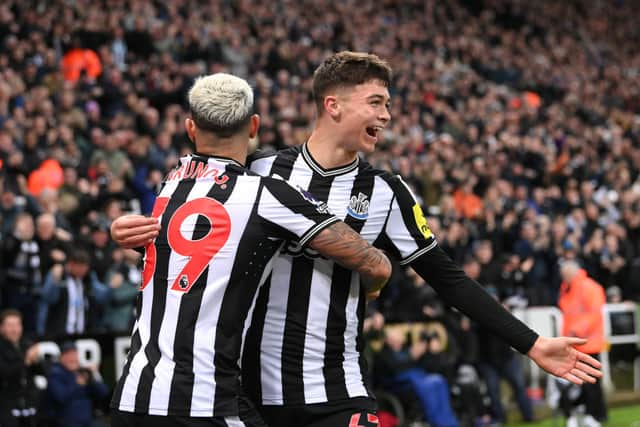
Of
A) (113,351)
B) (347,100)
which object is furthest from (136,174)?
(347,100)

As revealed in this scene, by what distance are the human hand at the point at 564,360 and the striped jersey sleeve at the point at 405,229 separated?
647 millimetres

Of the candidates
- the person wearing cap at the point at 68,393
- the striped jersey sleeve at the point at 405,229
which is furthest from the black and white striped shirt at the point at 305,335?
the person wearing cap at the point at 68,393

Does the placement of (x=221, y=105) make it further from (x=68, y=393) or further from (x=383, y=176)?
(x=68, y=393)

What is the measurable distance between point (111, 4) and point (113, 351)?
8.60 m

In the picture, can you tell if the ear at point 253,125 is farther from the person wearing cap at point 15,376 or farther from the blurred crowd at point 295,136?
the blurred crowd at point 295,136

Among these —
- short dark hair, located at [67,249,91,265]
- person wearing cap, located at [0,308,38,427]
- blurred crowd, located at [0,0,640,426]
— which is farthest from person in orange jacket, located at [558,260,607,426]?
person wearing cap, located at [0,308,38,427]

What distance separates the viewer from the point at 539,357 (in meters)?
4.21

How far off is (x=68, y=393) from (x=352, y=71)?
214 inches

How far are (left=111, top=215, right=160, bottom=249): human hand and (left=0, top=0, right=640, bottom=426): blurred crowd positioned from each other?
5730mm

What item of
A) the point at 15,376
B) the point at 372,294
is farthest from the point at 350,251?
the point at 15,376

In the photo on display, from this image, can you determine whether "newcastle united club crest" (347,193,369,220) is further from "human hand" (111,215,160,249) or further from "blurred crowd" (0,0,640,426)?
"blurred crowd" (0,0,640,426)

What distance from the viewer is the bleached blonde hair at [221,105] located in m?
3.74

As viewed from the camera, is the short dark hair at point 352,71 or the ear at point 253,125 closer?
the ear at point 253,125

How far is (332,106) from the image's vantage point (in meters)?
4.45
